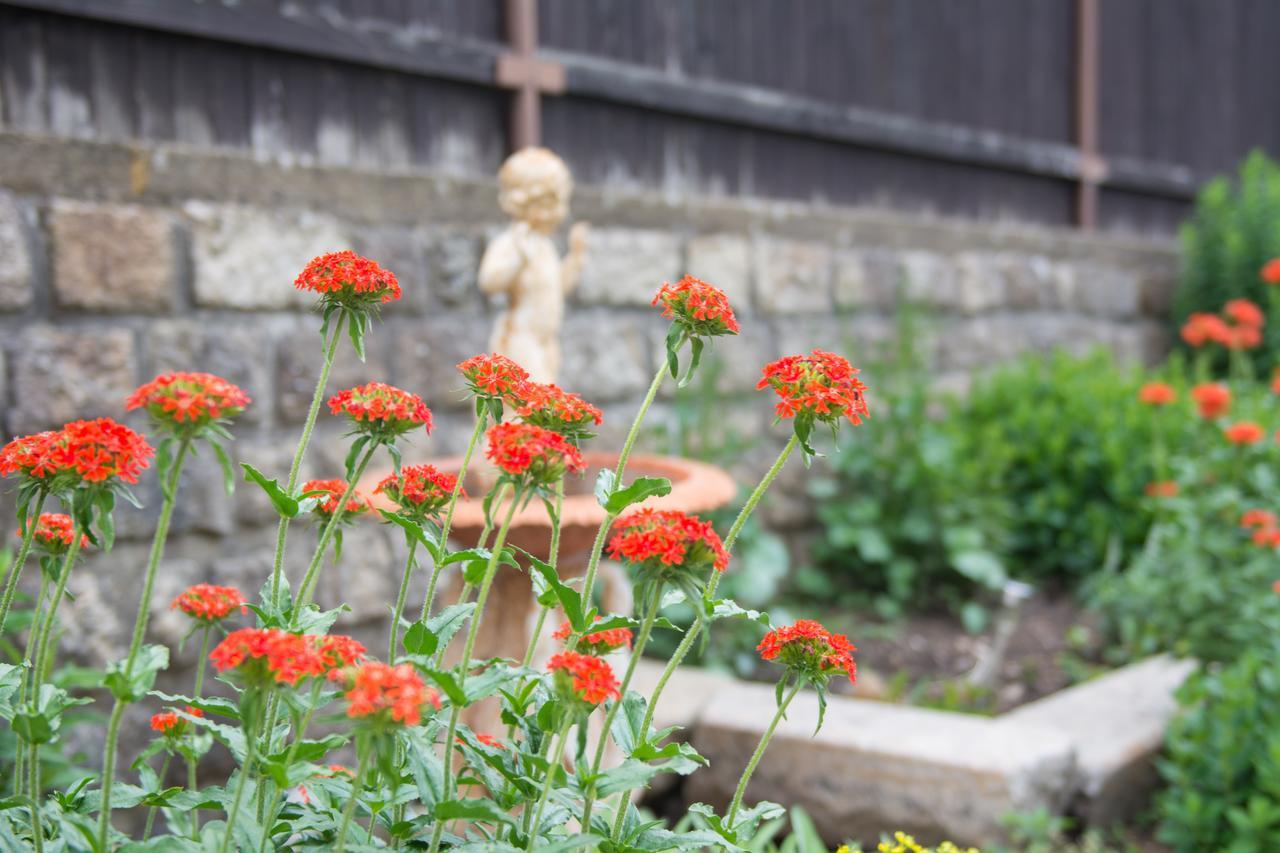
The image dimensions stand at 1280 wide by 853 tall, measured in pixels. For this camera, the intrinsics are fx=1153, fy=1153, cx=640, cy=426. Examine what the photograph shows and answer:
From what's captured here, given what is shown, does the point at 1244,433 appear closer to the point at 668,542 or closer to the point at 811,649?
the point at 811,649

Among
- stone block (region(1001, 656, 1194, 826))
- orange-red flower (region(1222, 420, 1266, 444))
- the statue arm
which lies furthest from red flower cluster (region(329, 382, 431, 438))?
orange-red flower (region(1222, 420, 1266, 444))

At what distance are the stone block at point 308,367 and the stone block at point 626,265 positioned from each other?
32.7 inches

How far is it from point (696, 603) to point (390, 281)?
0.51 metres

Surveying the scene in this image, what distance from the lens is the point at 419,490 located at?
131cm

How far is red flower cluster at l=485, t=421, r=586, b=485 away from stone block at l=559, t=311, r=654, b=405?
2.64m

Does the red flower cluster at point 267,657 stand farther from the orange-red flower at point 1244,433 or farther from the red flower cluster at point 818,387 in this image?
the orange-red flower at point 1244,433

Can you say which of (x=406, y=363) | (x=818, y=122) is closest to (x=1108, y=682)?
(x=406, y=363)

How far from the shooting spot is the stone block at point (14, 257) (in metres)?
2.53

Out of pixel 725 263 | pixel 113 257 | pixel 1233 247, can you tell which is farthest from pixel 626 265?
pixel 1233 247

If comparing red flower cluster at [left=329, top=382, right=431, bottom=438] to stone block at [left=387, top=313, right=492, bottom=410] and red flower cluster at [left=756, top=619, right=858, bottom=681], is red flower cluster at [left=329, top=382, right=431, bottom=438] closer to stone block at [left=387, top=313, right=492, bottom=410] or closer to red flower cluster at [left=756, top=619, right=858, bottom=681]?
red flower cluster at [left=756, top=619, right=858, bottom=681]

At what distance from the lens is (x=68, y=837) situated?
107 cm

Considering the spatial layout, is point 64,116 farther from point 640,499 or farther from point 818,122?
point 818,122

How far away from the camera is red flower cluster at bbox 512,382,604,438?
1.19m

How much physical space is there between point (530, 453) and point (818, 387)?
1.10 feet
